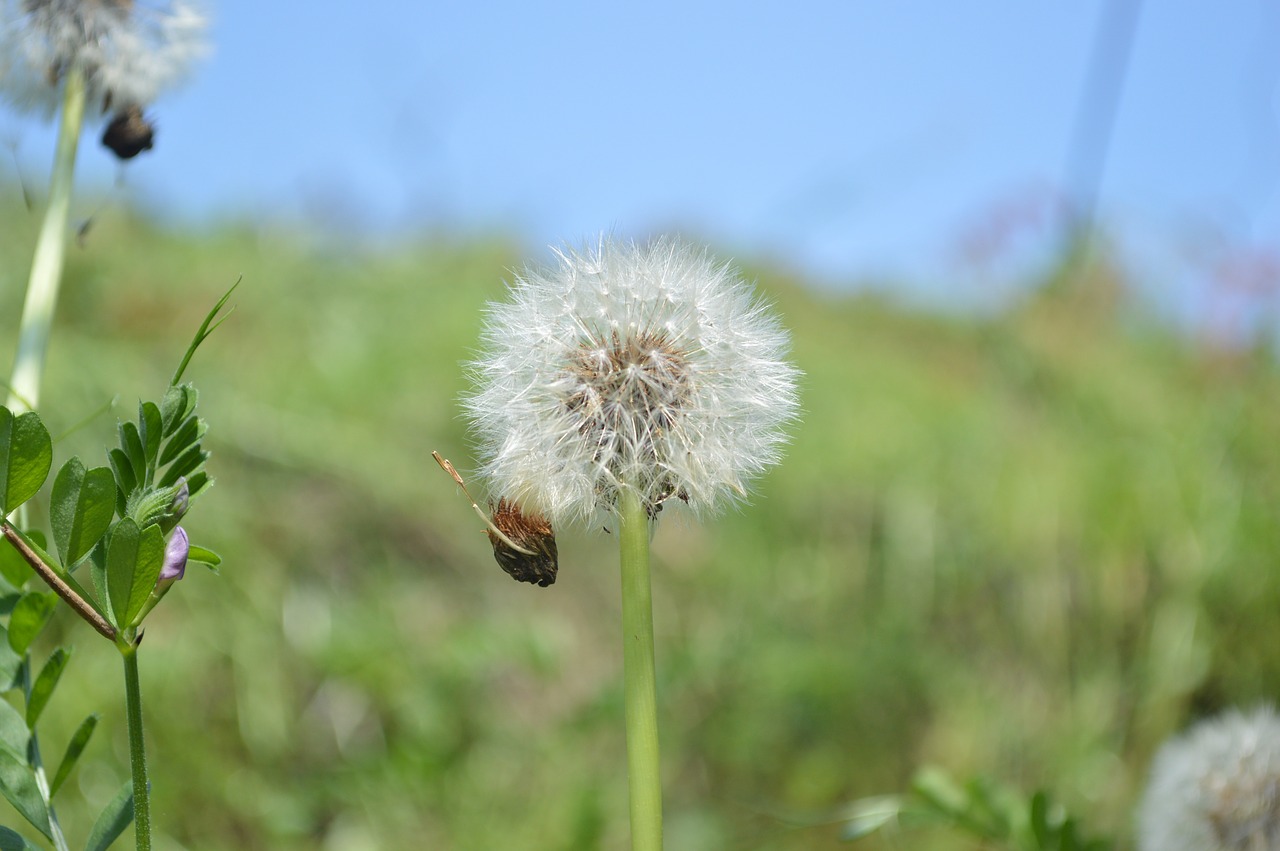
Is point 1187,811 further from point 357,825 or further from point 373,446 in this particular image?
point 373,446

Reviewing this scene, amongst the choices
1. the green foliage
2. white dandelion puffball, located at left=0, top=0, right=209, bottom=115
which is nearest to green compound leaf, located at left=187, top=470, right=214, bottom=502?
white dandelion puffball, located at left=0, top=0, right=209, bottom=115

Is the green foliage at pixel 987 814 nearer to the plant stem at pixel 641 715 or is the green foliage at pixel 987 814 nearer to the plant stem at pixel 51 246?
the plant stem at pixel 641 715

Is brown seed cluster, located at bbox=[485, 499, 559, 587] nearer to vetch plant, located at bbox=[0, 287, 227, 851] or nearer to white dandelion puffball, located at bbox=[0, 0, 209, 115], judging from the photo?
vetch plant, located at bbox=[0, 287, 227, 851]

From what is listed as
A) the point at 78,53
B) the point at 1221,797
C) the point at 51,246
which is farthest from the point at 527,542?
the point at 1221,797

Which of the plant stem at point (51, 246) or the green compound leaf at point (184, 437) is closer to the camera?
the green compound leaf at point (184, 437)

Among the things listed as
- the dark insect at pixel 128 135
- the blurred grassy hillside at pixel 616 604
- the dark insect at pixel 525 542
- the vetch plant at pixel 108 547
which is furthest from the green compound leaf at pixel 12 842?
the blurred grassy hillside at pixel 616 604

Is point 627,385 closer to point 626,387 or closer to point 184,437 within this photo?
point 626,387

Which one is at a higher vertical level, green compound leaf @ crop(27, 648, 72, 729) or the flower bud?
the flower bud
